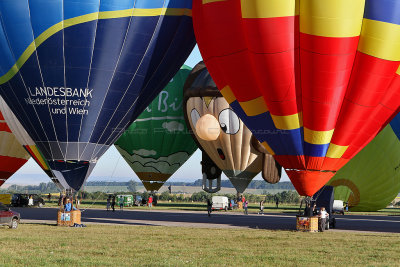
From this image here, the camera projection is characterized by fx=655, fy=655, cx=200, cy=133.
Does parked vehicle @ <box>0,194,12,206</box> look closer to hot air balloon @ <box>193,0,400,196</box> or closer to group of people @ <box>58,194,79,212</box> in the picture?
group of people @ <box>58,194,79,212</box>

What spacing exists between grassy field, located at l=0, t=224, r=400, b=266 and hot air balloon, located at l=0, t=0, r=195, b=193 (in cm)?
360

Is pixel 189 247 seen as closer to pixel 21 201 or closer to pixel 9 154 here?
pixel 9 154

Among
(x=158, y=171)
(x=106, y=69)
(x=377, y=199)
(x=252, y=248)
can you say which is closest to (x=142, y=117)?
(x=158, y=171)

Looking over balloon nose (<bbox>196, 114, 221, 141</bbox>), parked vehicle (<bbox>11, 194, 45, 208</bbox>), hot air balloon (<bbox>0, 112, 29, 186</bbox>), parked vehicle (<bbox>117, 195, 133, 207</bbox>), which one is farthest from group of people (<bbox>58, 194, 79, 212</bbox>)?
parked vehicle (<bbox>117, 195, 133, 207</bbox>)

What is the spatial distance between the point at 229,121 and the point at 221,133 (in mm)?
892

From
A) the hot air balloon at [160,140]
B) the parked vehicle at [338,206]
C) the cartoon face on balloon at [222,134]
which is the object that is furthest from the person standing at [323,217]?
the hot air balloon at [160,140]

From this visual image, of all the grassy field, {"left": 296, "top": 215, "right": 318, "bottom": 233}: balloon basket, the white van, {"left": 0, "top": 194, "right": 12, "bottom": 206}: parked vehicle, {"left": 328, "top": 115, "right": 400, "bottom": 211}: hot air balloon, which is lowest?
A: the grassy field

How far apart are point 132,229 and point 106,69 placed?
20.3 ft

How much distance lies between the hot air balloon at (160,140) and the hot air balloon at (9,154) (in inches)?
268

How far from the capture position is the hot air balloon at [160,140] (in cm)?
4416

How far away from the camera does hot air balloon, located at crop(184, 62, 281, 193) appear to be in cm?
3788

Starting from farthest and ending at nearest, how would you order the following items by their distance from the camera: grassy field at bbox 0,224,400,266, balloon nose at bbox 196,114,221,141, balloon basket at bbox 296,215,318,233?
balloon nose at bbox 196,114,221,141, balloon basket at bbox 296,215,318,233, grassy field at bbox 0,224,400,266

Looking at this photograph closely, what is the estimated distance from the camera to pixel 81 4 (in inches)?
932

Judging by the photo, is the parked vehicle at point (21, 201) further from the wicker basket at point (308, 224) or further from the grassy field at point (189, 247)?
the wicker basket at point (308, 224)
